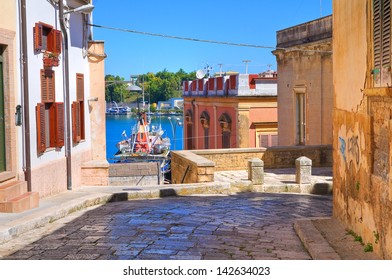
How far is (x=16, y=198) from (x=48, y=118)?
10.1 feet

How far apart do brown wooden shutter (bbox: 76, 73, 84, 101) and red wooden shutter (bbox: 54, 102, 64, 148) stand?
1.56 meters

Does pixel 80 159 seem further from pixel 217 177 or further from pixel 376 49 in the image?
pixel 376 49

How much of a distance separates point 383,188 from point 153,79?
315ft

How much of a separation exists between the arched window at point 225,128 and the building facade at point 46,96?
633 inches

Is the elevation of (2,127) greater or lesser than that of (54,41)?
lesser

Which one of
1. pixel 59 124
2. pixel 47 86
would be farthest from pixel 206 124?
pixel 47 86

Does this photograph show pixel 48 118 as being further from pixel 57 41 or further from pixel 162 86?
pixel 162 86

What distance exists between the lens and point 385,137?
23.2 feet

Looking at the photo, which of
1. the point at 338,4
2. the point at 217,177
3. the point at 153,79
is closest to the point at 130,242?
the point at 338,4

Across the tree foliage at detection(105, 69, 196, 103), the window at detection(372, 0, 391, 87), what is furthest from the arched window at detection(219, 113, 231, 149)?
the tree foliage at detection(105, 69, 196, 103)

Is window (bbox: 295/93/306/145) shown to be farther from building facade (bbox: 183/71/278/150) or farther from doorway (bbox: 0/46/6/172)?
doorway (bbox: 0/46/6/172)

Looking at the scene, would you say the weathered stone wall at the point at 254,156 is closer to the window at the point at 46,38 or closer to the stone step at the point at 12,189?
the window at the point at 46,38

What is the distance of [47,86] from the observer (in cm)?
1326

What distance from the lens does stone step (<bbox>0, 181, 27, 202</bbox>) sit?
1045 centimetres
